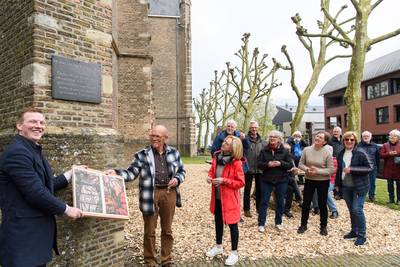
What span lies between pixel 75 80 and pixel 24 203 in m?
2.18

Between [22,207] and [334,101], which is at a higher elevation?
[334,101]

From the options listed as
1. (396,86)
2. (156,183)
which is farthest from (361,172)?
(396,86)

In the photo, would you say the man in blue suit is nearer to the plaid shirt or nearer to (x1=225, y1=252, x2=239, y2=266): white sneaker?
the plaid shirt

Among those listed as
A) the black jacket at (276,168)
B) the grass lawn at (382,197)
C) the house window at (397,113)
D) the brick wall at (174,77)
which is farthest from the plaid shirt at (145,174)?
the house window at (397,113)

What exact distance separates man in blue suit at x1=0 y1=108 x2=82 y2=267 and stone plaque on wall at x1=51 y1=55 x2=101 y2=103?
4.92 ft

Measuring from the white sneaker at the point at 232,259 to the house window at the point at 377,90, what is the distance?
36551 mm

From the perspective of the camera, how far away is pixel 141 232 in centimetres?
667

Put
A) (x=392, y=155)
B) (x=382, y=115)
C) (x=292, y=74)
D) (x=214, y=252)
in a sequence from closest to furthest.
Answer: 1. (x=214, y=252)
2. (x=392, y=155)
3. (x=292, y=74)
4. (x=382, y=115)

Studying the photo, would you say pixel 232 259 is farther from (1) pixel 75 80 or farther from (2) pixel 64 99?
(1) pixel 75 80

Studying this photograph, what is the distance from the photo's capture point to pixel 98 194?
3.87 m

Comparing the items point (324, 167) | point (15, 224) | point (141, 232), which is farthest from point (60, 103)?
point (324, 167)

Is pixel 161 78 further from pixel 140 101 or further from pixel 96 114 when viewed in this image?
pixel 96 114

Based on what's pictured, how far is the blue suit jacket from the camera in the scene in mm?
2934

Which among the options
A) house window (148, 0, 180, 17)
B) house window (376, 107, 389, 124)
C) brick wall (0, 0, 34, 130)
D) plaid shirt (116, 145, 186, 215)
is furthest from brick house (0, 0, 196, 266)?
house window (376, 107, 389, 124)
